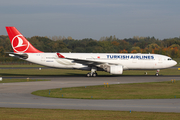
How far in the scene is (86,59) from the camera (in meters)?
40.5

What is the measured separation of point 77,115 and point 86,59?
→ 27536 mm

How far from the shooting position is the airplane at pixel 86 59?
39375 millimetres

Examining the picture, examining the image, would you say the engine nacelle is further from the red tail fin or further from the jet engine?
the red tail fin

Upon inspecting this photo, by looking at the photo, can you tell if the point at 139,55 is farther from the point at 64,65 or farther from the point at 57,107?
the point at 57,107

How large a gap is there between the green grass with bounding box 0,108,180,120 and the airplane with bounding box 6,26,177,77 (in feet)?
81.2

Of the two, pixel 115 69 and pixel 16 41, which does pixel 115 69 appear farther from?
pixel 16 41

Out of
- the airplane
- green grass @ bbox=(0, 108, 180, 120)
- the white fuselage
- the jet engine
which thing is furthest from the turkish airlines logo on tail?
green grass @ bbox=(0, 108, 180, 120)

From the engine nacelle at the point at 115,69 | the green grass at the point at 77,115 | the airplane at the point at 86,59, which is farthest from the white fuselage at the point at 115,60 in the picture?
the green grass at the point at 77,115

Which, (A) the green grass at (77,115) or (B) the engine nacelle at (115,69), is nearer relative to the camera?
(A) the green grass at (77,115)

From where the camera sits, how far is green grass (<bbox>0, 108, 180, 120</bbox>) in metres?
12.5

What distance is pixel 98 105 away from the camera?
53.0 ft

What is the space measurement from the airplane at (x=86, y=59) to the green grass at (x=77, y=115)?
24739 millimetres

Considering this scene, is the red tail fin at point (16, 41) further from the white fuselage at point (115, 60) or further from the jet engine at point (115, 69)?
the jet engine at point (115, 69)

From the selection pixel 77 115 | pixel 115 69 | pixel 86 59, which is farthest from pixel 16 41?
pixel 77 115
